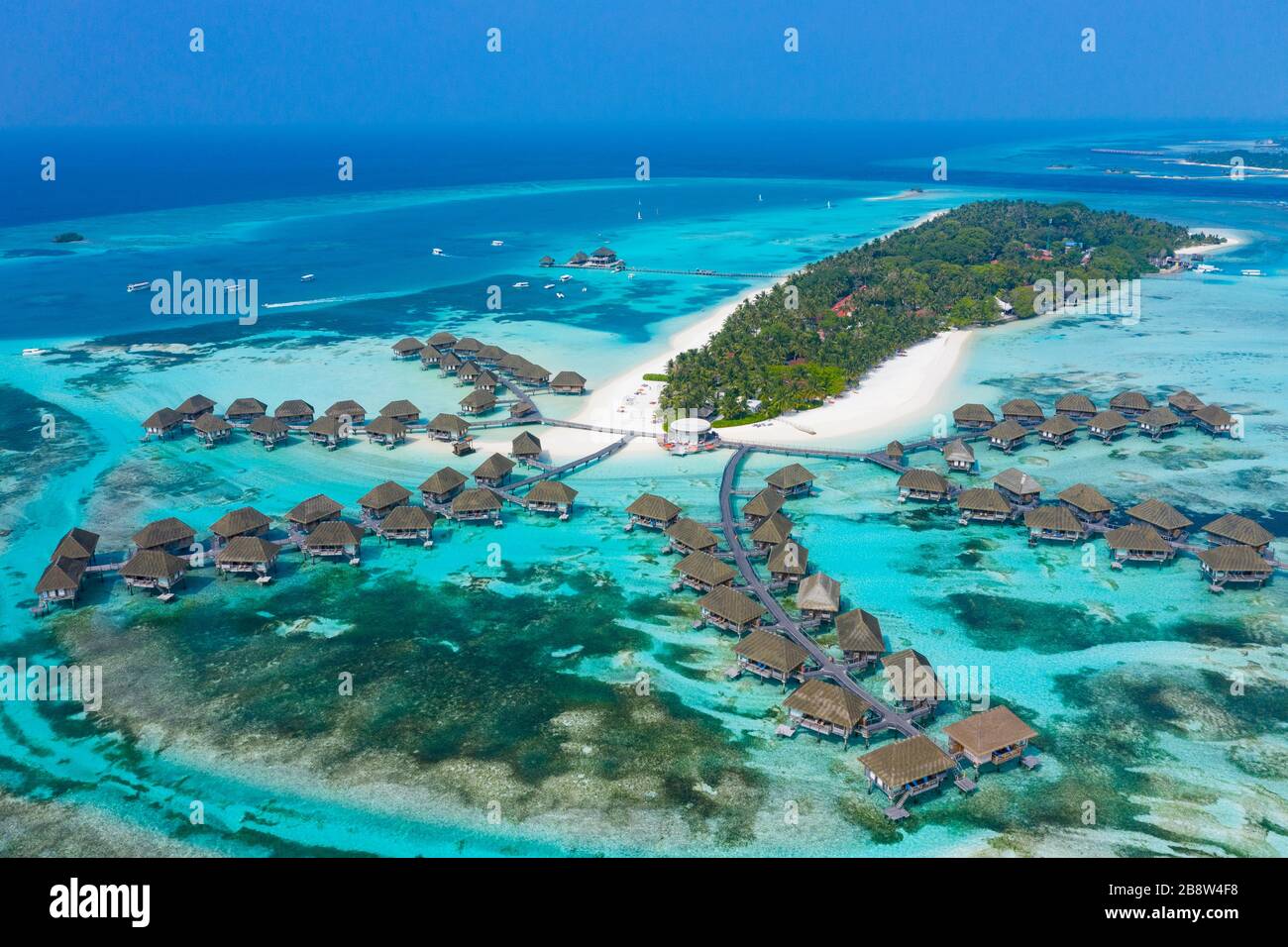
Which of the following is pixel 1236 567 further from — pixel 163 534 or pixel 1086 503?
pixel 163 534

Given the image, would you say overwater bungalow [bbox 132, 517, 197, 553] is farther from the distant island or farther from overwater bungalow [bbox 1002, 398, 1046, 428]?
overwater bungalow [bbox 1002, 398, 1046, 428]

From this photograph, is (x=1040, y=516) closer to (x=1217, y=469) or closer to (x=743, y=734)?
(x=1217, y=469)

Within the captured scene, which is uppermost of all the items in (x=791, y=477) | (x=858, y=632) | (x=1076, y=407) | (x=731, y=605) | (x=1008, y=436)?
(x=1076, y=407)

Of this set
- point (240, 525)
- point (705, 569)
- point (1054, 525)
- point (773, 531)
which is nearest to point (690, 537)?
point (705, 569)

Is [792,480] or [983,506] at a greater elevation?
[792,480]

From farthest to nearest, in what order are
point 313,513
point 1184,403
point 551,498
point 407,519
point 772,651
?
point 1184,403, point 551,498, point 313,513, point 407,519, point 772,651

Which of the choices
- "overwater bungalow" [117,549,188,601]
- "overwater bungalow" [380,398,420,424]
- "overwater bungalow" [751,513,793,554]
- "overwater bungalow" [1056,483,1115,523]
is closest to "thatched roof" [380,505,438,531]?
"overwater bungalow" [117,549,188,601]
